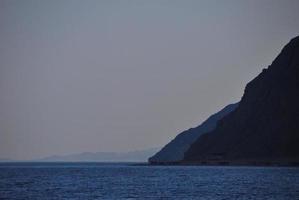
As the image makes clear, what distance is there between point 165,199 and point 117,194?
1087 cm

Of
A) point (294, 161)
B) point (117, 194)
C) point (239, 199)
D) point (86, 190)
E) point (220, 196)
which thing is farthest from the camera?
point (294, 161)

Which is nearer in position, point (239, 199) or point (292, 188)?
point (239, 199)

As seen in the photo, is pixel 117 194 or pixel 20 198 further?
pixel 117 194

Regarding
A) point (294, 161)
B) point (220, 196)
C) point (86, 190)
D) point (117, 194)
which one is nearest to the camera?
point (220, 196)

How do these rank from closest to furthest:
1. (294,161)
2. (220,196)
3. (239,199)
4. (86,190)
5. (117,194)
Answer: (239,199), (220,196), (117,194), (86,190), (294,161)

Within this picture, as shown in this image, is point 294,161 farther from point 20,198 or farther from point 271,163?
point 20,198

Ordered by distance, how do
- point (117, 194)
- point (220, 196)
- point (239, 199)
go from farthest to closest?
point (117, 194)
point (220, 196)
point (239, 199)

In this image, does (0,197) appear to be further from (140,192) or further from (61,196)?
(140,192)

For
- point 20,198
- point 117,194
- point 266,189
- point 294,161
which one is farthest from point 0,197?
point 294,161

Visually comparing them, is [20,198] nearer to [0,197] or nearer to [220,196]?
[0,197]

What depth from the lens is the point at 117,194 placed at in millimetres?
83250

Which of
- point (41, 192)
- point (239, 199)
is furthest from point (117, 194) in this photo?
point (239, 199)

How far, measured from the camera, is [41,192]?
8581 centimetres

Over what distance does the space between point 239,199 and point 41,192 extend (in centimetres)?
2808
